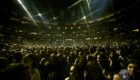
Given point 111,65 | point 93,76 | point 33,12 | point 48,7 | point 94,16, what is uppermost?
point 48,7

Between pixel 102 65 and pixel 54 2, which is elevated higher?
pixel 54 2

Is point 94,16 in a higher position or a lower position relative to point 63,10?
lower

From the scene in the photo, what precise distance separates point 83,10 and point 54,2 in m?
21.7

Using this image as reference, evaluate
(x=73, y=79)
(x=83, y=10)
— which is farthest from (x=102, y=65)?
(x=83, y=10)

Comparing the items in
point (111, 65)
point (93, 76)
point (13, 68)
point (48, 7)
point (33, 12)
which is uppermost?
point (48, 7)

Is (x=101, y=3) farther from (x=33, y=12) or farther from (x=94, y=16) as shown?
(x=33, y=12)

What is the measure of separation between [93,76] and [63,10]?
52955 millimetres

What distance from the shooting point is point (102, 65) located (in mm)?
3072

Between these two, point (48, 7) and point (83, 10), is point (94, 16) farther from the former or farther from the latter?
point (48, 7)

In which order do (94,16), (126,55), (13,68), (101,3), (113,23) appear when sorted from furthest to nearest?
1. (94,16)
2. (101,3)
3. (113,23)
4. (126,55)
5. (13,68)

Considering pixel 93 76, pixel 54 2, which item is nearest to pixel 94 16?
pixel 54 2

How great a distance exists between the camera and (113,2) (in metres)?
36.4

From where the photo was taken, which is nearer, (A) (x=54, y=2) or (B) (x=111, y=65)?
(B) (x=111, y=65)

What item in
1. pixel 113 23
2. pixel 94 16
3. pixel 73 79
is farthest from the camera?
pixel 94 16
